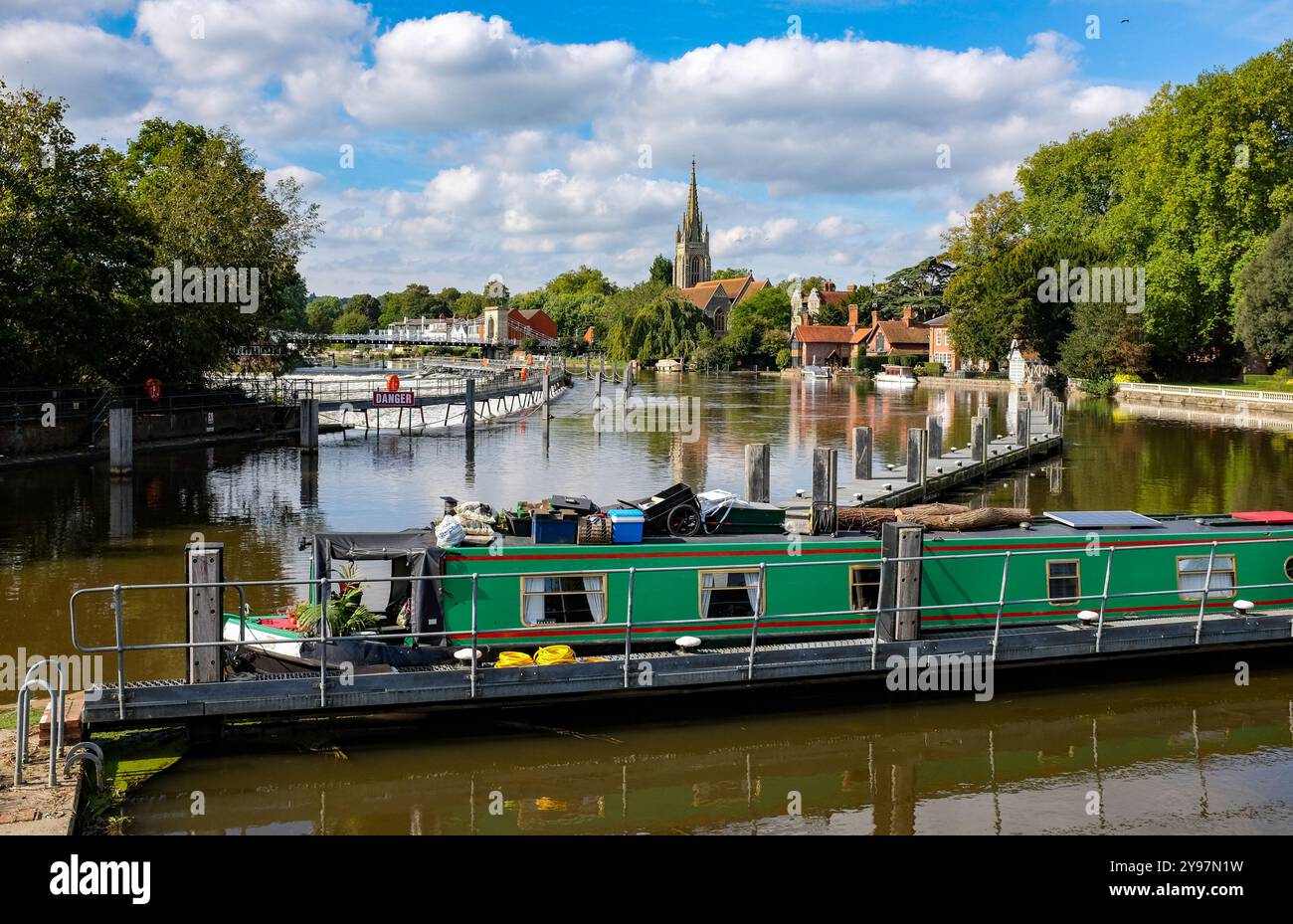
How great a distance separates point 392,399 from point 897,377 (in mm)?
71329

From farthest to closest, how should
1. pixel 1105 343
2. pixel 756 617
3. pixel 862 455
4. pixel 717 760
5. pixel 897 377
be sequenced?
pixel 897 377 < pixel 1105 343 < pixel 862 455 < pixel 756 617 < pixel 717 760

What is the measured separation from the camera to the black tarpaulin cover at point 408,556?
49.5ft

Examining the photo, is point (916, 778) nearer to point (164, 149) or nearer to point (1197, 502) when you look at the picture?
point (1197, 502)

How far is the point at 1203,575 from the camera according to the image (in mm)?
18203

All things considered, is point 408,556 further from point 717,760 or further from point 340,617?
point 717,760

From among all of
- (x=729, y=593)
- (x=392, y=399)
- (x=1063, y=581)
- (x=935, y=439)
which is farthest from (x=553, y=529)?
(x=392, y=399)

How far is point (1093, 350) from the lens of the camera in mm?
87625

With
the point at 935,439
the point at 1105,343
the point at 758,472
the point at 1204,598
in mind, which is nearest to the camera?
the point at 1204,598

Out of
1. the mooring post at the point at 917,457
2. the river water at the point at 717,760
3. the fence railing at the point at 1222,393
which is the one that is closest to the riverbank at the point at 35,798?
the river water at the point at 717,760

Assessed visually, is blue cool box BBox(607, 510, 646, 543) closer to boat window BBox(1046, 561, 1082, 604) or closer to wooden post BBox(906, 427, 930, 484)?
boat window BBox(1046, 561, 1082, 604)

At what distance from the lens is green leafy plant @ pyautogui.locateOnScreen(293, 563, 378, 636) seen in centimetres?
1527

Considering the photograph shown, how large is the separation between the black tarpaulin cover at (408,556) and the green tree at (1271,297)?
66.7 metres

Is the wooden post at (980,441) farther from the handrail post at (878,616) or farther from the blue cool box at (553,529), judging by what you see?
the blue cool box at (553,529)
